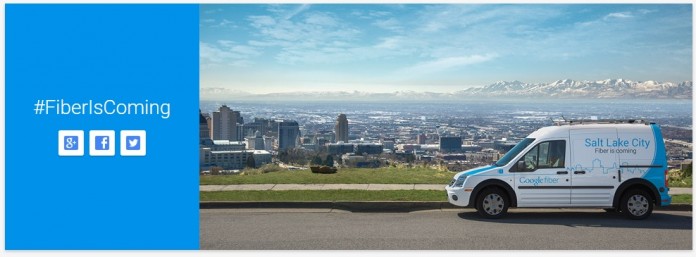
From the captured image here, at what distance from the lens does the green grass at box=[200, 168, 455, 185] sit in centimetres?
1819

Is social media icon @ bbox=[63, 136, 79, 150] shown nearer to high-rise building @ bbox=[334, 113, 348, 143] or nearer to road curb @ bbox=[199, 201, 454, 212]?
road curb @ bbox=[199, 201, 454, 212]

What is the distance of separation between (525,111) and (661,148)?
1005 cm

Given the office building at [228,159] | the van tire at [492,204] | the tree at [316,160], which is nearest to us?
the van tire at [492,204]

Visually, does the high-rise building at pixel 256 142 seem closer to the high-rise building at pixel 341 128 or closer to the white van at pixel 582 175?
the high-rise building at pixel 341 128

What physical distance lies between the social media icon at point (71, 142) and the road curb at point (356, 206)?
17.0 ft

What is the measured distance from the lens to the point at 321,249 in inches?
378

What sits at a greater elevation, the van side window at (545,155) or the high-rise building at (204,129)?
the high-rise building at (204,129)

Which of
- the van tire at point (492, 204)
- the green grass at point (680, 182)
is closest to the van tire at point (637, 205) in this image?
the van tire at point (492, 204)

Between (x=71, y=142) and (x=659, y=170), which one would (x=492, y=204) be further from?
(x=71, y=142)

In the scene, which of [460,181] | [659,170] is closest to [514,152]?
[460,181]

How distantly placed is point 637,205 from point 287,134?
17236mm

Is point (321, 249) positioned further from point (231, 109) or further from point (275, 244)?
point (231, 109)

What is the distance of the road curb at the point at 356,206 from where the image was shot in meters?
13.8

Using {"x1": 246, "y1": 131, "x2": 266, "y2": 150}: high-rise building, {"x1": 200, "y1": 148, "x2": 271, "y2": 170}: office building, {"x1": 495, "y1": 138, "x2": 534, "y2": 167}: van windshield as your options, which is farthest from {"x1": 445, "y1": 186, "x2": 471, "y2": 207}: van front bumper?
{"x1": 246, "y1": 131, "x2": 266, "y2": 150}: high-rise building
